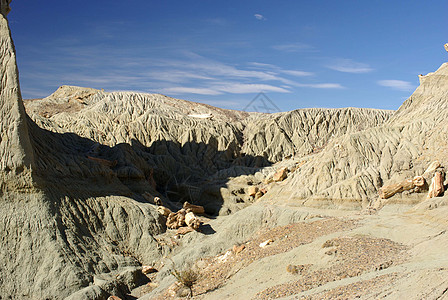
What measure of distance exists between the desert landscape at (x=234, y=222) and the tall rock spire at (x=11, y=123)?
54 millimetres

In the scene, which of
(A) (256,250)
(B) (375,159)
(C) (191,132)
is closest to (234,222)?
(A) (256,250)

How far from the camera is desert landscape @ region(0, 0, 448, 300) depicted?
16062mm

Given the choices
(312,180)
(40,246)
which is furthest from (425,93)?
(40,246)

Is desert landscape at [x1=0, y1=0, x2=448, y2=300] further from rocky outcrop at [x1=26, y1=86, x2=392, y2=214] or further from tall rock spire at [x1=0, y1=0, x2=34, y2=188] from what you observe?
rocky outcrop at [x1=26, y1=86, x2=392, y2=214]

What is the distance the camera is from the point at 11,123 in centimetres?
2295

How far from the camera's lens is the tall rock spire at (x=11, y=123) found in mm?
22609

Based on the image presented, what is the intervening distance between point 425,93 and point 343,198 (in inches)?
527

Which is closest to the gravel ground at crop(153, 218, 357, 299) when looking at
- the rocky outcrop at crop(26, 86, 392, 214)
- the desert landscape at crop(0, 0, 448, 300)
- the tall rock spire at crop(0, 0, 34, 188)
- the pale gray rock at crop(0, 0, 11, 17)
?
the desert landscape at crop(0, 0, 448, 300)

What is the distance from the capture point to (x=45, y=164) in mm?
25156

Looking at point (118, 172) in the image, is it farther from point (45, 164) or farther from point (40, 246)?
point (40, 246)

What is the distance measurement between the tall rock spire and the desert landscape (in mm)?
54

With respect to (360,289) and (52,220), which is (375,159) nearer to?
(360,289)

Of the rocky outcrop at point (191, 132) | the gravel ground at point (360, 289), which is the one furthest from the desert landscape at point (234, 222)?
the rocky outcrop at point (191, 132)

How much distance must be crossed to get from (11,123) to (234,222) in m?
13.2
